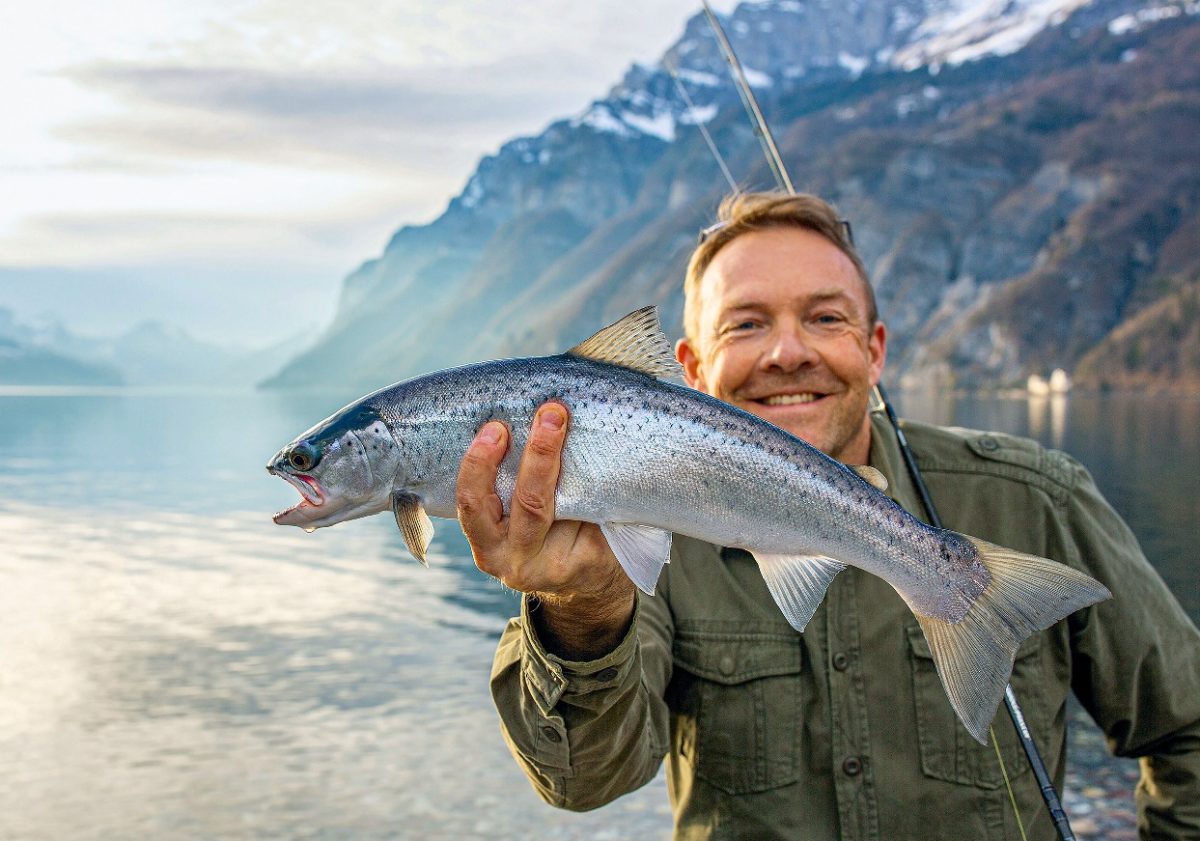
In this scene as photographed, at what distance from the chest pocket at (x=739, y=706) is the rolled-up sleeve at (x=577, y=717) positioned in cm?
36

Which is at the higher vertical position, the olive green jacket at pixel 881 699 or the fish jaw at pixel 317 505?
the fish jaw at pixel 317 505

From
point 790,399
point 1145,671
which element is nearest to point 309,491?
Answer: point 790,399

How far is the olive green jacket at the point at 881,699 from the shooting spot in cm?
429

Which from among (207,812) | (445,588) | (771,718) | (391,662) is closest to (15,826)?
(207,812)

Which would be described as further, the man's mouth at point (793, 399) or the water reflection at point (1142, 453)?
the water reflection at point (1142, 453)

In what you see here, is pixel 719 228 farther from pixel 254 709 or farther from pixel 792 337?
pixel 254 709

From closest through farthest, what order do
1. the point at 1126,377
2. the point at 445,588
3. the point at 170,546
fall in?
the point at 445,588
the point at 170,546
the point at 1126,377

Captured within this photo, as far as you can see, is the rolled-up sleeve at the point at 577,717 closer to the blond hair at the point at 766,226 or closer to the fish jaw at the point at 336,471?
the fish jaw at the point at 336,471

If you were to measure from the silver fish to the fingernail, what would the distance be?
65 millimetres

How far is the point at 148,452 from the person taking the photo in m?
61.9

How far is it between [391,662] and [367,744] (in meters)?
3.60

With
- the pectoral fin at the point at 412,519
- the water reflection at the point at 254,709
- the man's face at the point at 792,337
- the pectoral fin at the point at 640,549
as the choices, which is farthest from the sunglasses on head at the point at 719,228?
the water reflection at the point at 254,709

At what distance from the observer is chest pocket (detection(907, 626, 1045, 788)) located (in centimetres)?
437

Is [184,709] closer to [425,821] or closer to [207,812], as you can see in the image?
[207,812]
